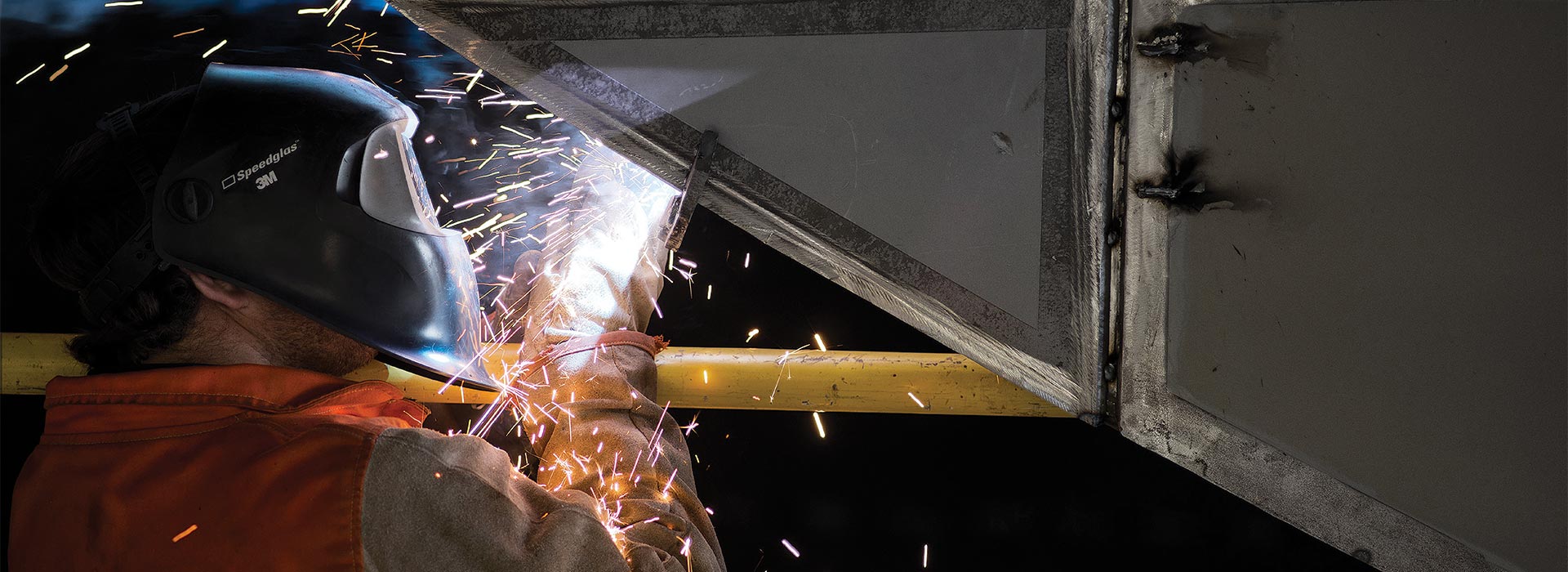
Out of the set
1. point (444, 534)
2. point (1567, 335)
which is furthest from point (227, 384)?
point (1567, 335)

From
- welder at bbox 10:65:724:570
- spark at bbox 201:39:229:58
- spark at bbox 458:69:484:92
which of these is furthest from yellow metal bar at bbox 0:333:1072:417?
spark at bbox 201:39:229:58

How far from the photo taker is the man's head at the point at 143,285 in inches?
59.6

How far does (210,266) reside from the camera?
1.50 metres

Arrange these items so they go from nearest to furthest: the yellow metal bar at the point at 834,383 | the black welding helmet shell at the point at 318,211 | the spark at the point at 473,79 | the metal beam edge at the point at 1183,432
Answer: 1. the metal beam edge at the point at 1183,432
2. the black welding helmet shell at the point at 318,211
3. the yellow metal bar at the point at 834,383
4. the spark at the point at 473,79

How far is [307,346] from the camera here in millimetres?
1663

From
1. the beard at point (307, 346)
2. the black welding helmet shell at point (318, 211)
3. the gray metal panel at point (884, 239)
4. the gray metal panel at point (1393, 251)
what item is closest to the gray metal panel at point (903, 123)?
the gray metal panel at point (884, 239)

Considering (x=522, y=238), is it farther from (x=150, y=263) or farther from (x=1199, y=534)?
(x=1199, y=534)

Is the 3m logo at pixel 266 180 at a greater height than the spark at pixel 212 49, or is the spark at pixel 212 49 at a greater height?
the spark at pixel 212 49

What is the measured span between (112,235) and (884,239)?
128cm

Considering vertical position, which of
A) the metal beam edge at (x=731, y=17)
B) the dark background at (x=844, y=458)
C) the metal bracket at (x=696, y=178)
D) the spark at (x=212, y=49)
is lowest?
the dark background at (x=844, y=458)

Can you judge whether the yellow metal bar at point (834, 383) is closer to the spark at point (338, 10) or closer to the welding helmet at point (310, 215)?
the welding helmet at point (310, 215)

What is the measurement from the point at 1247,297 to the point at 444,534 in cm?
125

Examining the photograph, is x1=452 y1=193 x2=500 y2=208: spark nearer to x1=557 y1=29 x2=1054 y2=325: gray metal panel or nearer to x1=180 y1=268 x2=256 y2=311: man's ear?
x1=180 y1=268 x2=256 y2=311: man's ear

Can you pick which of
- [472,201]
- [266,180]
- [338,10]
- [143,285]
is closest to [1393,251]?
[266,180]
